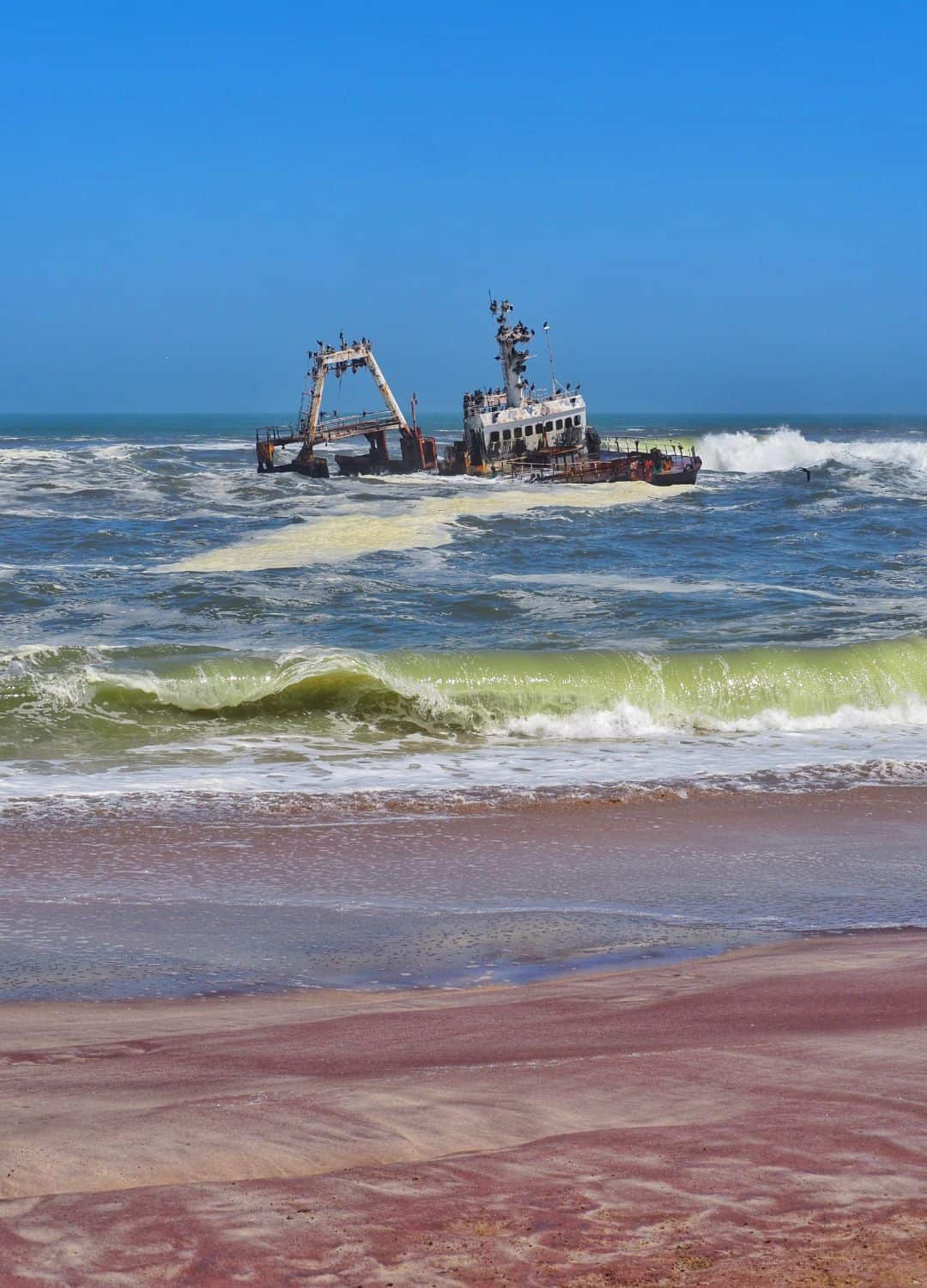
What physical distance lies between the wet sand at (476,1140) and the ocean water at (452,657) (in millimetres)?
4873

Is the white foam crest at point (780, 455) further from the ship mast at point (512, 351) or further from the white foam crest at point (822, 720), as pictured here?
the white foam crest at point (822, 720)

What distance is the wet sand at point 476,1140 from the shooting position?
Answer: 2.55 meters

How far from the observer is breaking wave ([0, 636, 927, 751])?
11.8 m

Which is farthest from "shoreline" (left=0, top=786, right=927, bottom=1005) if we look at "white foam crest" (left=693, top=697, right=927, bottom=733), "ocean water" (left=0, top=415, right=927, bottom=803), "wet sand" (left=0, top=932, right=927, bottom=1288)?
"white foam crest" (left=693, top=697, right=927, bottom=733)

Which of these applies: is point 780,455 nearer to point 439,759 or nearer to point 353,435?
point 353,435

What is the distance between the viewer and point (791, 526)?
111 ft

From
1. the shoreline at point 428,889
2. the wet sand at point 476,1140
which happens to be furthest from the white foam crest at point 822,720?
the wet sand at point 476,1140

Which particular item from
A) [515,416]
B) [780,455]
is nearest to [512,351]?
[515,416]

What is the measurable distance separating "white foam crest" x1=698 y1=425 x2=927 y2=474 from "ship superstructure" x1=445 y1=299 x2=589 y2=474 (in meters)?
19.7

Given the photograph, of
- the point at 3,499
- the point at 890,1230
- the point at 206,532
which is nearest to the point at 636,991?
the point at 890,1230

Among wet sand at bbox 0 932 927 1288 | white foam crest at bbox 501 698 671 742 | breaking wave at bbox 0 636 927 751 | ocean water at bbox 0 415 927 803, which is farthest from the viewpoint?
breaking wave at bbox 0 636 927 751

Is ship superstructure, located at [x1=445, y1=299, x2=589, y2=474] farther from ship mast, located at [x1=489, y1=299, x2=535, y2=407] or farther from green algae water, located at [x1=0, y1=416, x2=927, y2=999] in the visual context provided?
green algae water, located at [x1=0, y1=416, x2=927, y2=999]

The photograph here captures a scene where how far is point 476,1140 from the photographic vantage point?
316 cm

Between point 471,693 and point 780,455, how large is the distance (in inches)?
2537
